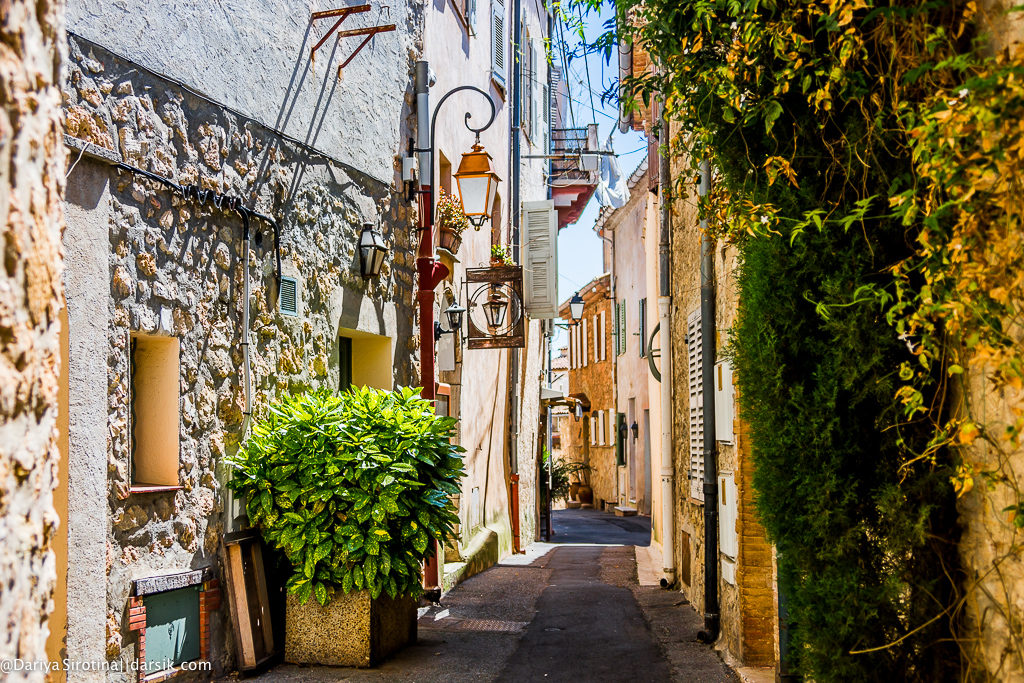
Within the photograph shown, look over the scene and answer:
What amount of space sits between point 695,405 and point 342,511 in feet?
13.2

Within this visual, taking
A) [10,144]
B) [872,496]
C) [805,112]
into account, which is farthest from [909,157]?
[10,144]

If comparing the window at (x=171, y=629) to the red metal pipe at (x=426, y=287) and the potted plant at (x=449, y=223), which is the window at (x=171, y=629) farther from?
the potted plant at (x=449, y=223)

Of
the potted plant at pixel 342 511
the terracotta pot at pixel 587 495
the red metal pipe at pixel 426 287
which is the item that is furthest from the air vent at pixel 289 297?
the terracotta pot at pixel 587 495

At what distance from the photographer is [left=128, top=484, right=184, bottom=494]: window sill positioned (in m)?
5.63

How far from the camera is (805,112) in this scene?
4.17 metres

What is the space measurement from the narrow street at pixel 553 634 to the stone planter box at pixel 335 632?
10 cm

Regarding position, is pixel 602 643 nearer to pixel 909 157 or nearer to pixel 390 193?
pixel 390 193

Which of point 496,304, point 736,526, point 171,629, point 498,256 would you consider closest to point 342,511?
point 171,629

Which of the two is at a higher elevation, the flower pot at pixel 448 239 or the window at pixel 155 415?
the flower pot at pixel 448 239

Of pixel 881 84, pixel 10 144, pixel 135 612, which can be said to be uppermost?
pixel 881 84

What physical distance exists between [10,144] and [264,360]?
19.2 ft

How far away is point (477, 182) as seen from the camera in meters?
9.99

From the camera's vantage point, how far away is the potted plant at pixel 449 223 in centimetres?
1109

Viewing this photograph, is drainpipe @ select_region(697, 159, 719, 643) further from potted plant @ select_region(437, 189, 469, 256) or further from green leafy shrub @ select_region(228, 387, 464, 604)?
potted plant @ select_region(437, 189, 469, 256)
